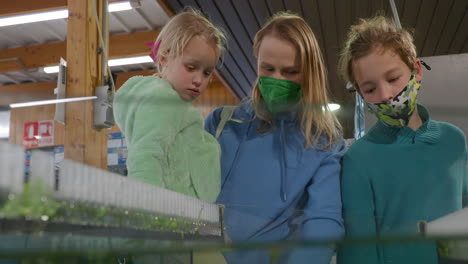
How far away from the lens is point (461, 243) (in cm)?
47

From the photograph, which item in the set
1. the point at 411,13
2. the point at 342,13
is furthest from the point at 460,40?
the point at 342,13

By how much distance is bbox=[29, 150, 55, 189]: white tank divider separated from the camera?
0.42m

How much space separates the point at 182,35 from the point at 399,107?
47cm

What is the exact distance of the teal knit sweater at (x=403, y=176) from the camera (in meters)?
0.77

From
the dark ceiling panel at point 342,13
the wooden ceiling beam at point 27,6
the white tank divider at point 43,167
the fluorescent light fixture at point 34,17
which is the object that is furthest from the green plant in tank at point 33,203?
the fluorescent light fixture at point 34,17

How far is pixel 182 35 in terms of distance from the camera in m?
0.90

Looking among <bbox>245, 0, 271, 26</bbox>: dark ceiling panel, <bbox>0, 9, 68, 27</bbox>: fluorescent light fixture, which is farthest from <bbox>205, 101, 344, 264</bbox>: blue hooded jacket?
<bbox>0, 9, 68, 27</bbox>: fluorescent light fixture

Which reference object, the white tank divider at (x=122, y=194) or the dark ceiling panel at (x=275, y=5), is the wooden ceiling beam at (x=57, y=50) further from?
the white tank divider at (x=122, y=194)

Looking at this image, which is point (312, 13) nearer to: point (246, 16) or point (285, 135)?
point (246, 16)

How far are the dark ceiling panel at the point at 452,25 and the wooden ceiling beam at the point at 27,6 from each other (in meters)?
2.96

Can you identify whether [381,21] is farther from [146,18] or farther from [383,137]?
[146,18]

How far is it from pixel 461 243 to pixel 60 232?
0.38 meters

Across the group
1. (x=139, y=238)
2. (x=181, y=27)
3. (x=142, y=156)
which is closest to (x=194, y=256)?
(x=139, y=238)

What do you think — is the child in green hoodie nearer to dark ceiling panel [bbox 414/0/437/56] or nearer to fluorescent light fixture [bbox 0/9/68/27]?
dark ceiling panel [bbox 414/0/437/56]
